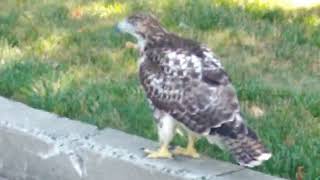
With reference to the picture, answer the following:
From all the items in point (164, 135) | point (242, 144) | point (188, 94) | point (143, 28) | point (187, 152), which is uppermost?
point (143, 28)

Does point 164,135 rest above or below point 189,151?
above

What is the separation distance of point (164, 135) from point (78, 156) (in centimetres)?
63

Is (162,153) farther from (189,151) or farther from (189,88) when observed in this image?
(189,88)

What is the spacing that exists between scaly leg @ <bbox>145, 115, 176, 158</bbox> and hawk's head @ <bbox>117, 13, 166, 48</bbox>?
473mm

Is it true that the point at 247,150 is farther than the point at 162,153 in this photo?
No

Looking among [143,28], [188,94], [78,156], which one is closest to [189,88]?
[188,94]

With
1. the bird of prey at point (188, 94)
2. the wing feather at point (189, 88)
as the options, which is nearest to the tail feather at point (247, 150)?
the bird of prey at point (188, 94)

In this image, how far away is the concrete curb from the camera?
19.3 feet

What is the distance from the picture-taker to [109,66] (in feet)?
26.7

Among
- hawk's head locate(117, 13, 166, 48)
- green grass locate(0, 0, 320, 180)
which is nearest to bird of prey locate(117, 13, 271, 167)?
hawk's head locate(117, 13, 166, 48)

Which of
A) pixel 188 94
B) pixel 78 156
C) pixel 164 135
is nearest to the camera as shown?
pixel 188 94

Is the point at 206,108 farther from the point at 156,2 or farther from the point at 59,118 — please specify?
the point at 156,2

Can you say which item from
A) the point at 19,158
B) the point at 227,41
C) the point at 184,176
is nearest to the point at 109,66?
the point at 227,41

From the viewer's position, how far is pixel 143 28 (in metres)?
5.93
